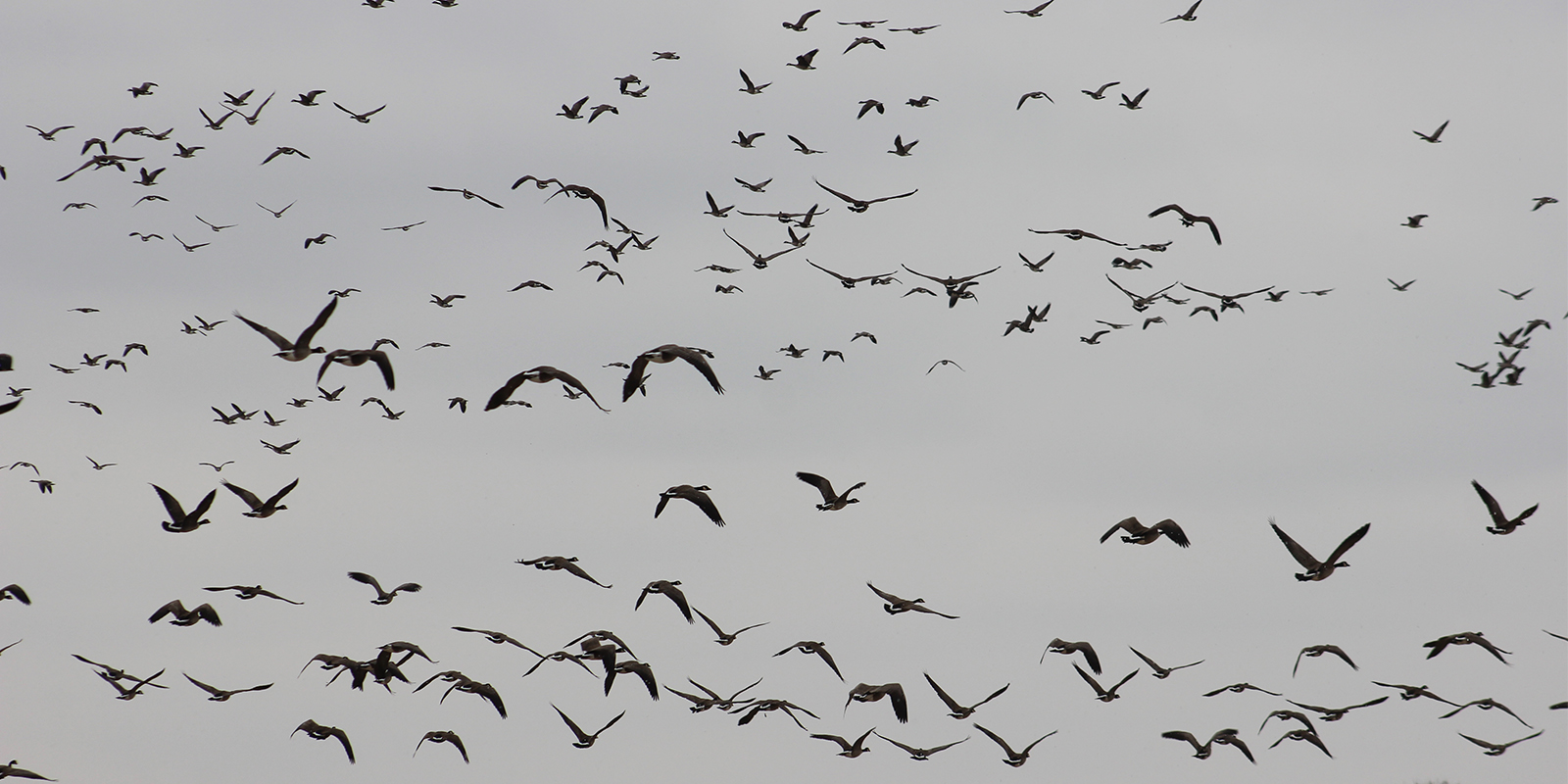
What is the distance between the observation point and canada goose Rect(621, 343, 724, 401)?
25023 mm

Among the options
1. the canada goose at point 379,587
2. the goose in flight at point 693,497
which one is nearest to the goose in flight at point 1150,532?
the goose in flight at point 693,497

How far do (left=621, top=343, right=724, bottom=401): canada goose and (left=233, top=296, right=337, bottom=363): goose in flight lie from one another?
17.1ft

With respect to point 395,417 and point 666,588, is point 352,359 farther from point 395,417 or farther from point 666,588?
point 395,417

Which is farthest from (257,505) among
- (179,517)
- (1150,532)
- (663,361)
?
(1150,532)

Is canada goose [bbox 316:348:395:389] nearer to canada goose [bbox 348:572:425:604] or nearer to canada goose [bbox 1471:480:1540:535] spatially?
canada goose [bbox 348:572:425:604]

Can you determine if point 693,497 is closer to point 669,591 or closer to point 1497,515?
point 669,591

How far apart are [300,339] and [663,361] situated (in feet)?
21.2

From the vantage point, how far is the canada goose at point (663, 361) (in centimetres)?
2502

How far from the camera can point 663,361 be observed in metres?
26.2

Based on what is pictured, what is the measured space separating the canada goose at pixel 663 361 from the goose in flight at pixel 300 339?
5.20 metres

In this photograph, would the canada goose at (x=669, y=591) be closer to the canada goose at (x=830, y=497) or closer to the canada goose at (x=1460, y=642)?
the canada goose at (x=830, y=497)

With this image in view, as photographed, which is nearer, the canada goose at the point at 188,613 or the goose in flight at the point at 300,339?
the goose in flight at the point at 300,339

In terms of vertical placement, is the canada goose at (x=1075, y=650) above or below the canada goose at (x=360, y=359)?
below

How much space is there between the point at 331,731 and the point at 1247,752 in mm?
26464
